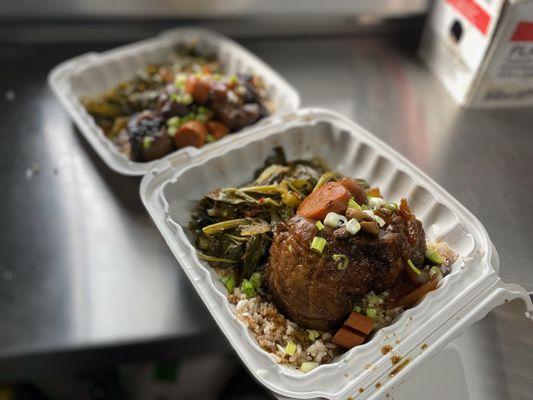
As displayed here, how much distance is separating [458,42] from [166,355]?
191 cm

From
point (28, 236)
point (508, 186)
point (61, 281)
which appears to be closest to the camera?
point (61, 281)

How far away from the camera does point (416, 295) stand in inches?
52.3

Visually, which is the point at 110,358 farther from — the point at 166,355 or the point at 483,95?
the point at 483,95

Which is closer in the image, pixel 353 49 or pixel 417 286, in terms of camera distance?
pixel 417 286

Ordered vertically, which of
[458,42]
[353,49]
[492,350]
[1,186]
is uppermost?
[458,42]

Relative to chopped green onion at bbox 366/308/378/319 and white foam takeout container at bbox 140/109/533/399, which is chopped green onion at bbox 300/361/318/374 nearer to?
white foam takeout container at bbox 140/109/533/399

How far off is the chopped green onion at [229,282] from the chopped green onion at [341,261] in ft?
1.15

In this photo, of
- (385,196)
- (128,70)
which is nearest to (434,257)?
(385,196)

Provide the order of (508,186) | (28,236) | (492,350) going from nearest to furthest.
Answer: (492,350) → (28,236) → (508,186)

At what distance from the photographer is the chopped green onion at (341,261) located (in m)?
1.25

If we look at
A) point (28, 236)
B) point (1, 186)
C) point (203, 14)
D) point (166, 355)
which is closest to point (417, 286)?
point (166, 355)

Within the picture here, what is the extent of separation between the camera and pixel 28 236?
5.71 ft

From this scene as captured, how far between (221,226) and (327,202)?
0.38m

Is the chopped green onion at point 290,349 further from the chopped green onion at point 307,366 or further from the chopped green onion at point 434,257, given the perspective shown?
the chopped green onion at point 434,257
